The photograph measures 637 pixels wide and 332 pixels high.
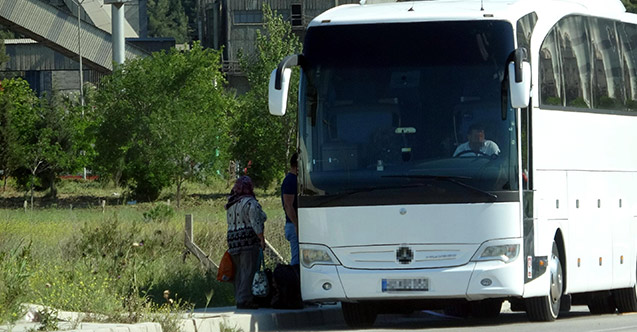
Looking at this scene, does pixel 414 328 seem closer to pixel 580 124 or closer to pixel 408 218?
pixel 408 218

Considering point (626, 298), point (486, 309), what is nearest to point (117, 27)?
point (626, 298)

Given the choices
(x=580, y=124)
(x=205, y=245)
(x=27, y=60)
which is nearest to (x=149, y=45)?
(x=27, y=60)

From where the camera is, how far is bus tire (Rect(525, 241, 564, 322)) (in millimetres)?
15812

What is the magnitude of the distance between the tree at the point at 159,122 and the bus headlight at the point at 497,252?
5360cm

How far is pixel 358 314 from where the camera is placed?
638 inches

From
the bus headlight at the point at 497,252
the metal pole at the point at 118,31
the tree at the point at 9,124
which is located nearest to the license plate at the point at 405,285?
the bus headlight at the point at 497,252

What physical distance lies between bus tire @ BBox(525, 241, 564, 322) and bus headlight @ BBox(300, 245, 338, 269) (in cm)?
271

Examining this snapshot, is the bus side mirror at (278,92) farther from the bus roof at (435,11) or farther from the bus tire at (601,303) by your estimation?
the bus tire at (601,303)

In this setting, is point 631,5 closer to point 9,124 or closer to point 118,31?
point 9,124

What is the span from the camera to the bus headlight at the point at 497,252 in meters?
14.7

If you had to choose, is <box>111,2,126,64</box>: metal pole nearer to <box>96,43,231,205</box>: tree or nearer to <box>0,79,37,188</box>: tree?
<box>96,43,231,205</box>: tree

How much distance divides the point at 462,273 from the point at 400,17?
10.4 feet

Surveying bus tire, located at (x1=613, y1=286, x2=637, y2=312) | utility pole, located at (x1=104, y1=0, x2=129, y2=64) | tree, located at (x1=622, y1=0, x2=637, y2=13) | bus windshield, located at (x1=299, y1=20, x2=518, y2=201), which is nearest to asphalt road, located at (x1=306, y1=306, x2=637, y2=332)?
bus tire, located at (x1=613, y1=286, x2=637, y2=312)

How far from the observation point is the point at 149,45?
407 ft
